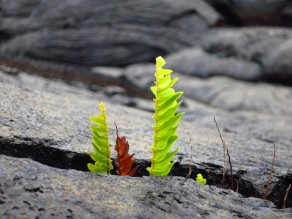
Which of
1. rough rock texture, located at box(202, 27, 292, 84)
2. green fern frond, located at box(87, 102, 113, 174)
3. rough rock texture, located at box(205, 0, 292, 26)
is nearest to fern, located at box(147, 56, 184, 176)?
green fern frond, located at box(87, 102, 113, 174)

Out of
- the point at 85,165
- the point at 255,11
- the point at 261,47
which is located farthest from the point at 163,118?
the point at 255,11

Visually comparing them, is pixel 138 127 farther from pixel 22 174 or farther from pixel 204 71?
pixel 204 71

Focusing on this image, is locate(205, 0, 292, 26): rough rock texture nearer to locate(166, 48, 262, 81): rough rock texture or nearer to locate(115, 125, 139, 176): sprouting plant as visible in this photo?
locate(166, 48, 262, 81): rough rock texture

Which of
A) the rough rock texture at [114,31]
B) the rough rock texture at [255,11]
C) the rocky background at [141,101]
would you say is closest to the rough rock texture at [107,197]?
the rocky background at [141,101]

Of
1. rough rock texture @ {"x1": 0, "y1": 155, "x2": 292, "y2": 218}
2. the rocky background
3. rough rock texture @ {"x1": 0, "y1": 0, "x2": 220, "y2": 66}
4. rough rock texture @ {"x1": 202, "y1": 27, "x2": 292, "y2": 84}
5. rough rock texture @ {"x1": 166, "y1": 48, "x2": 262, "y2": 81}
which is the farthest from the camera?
rough rock texture @ {"x1": 0, "y1": 0, "x2": 220, "y2": 66}

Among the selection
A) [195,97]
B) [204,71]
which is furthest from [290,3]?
[195,97]

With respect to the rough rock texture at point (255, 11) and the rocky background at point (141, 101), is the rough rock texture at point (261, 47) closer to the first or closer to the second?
the rocky background at point (141, 101)

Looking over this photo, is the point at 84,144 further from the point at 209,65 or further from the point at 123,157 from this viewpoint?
the point at 209,65

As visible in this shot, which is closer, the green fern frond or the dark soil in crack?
the green fern frond
